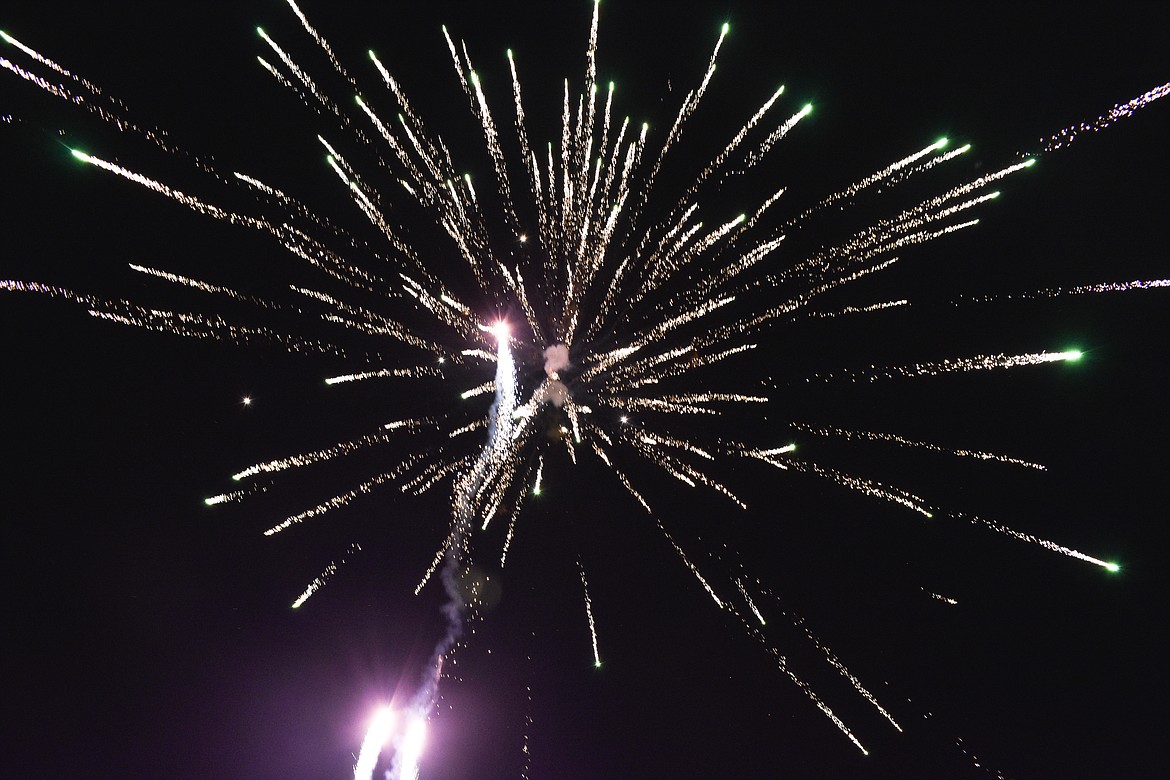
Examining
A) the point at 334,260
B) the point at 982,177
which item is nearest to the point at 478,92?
the point at 334,260

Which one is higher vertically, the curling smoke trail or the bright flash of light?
the curling smoke trail

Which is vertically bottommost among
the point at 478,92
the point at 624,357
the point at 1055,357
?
the point at 1055,357

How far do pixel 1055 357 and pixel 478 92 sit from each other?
26.1 feet

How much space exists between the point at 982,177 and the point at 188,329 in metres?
10.4

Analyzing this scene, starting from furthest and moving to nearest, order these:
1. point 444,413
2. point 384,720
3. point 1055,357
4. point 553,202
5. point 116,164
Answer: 1. point 384,720
2. point 444,413
3. point 553,202
4. point 1055,357
5. point 116,164

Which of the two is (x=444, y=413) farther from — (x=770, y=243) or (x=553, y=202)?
(x=770, y=243)

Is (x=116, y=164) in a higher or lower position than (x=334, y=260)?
higher

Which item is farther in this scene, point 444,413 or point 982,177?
point 444,413

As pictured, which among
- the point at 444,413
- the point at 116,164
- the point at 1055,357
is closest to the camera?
the point at 116,164

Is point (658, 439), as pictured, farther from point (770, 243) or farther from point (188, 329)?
point (188, 329)

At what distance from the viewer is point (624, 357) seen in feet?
31.5

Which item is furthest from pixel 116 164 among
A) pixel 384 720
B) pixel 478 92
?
pixel 384 720

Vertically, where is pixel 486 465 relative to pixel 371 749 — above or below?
above

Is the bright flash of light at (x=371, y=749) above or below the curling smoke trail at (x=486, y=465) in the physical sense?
below
